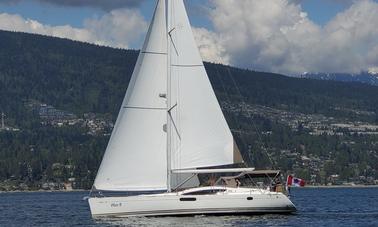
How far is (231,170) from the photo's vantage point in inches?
2517

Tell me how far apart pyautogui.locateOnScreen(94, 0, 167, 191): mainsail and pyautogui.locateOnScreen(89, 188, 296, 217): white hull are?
3.43 ft

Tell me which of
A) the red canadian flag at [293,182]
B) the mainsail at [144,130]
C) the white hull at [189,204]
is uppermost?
the mainsail at [144,130]

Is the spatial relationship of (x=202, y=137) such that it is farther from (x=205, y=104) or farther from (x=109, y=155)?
(x=109, y=155)

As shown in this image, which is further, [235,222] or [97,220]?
[97,220]

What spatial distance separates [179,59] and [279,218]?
1299 cm

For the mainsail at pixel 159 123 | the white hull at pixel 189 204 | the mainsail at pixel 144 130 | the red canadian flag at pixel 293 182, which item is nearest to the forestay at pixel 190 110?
the mainsail at pixel 159 123

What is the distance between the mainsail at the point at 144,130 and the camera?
63.9 m

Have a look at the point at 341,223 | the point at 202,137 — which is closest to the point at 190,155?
the point at 202,137

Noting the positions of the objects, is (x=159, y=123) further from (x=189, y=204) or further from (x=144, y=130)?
(x=189, y=204)

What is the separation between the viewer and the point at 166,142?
2527 inches

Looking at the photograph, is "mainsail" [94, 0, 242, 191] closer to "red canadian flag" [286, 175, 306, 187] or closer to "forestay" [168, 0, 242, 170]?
"forestay" [168, 0, 242, 170]

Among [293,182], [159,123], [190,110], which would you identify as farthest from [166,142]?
[293,182]

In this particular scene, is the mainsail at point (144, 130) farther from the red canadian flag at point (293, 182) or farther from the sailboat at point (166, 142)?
the red canadian flag at point (293, 182)

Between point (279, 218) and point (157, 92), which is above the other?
point (157, 92)
